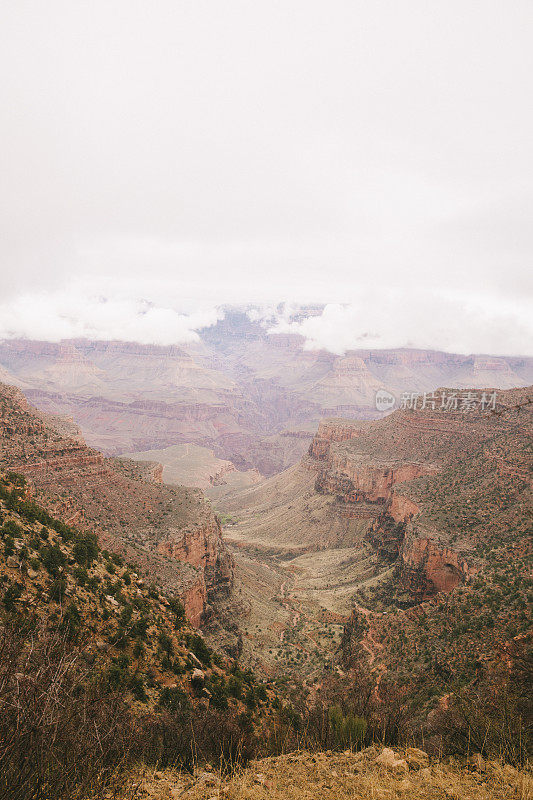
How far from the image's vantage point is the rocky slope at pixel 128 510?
33812 mm

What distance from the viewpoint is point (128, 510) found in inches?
1633

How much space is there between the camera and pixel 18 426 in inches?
1676

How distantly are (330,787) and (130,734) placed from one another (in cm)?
512

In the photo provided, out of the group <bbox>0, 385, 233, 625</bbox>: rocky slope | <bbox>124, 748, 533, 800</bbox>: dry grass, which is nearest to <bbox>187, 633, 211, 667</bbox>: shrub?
<bbox>124, 748, 533, 800</bbox>: dry grass

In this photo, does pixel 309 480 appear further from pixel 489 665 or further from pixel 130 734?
pixel 130 734

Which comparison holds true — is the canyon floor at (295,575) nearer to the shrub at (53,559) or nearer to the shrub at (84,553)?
the shrub at (84,553)

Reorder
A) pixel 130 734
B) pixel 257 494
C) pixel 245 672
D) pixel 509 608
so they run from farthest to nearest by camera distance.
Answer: pixel 257 494, pixel 509 608, pixel 245 672, pixel 130 734

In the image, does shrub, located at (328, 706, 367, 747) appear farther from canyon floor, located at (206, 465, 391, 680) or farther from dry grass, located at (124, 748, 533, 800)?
canyon floor, located at (206, 465, 391, 680)

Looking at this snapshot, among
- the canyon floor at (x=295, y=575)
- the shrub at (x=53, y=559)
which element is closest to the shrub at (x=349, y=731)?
the shrub at (x=53, y=559)

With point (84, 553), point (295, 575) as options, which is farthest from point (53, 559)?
point (295, 575)

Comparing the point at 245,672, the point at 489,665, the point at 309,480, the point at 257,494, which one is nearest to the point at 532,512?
the point at 489,665

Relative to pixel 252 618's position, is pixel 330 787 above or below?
above

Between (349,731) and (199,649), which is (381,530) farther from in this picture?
(349,731)

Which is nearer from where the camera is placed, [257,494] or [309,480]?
[309,480]
